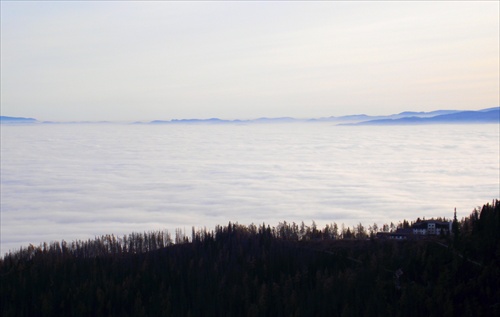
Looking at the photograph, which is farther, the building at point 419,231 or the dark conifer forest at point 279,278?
the building at point 419,231

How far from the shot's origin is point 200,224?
64250 millimetres

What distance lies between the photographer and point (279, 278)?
21.0 metres

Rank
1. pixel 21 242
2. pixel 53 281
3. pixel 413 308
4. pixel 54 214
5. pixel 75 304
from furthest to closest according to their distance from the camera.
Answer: pixel 54 214, pixel 21 242, pixel 53 281, pixel 75 304, pixel 413 308

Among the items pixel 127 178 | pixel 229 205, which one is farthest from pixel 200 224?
pixel 127 178

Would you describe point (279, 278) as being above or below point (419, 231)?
below

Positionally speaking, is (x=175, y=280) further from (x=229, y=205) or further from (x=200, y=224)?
(x=229, y=205)

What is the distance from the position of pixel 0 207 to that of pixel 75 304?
59.5 m

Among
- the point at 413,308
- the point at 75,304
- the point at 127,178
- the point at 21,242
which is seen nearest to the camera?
the point at 413,308

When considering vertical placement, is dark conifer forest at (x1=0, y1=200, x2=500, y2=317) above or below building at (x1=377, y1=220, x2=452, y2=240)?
below

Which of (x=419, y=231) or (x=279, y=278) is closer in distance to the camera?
(x=279, y=278)

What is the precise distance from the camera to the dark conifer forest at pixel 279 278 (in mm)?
18125

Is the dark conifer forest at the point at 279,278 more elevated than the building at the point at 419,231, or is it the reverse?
the building at the point at 419,231

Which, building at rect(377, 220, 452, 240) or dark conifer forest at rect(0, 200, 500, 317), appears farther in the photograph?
building at rect(377, 220, 452, 240)

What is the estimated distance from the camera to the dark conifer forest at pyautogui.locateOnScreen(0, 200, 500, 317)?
18125 millimetres
